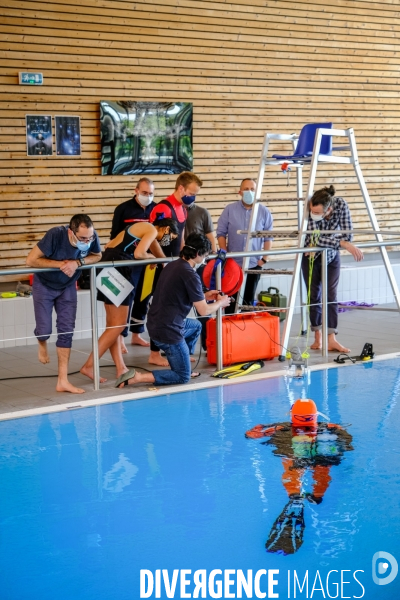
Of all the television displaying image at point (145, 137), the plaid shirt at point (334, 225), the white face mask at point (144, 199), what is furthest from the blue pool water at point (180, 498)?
the television displaying image at point (145, 137)

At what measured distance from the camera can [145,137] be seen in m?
11.3

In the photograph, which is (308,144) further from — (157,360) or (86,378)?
(86,378)

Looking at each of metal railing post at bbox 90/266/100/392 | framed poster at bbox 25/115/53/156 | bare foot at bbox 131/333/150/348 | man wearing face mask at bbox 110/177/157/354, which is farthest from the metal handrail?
framed poster at bbox 25/115/53/156

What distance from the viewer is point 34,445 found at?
6.04 metres

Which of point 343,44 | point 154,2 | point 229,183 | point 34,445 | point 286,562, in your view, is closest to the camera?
point 286,562

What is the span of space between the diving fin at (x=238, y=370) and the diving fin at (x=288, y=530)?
9.86 feet

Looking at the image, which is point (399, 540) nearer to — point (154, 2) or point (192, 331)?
point (192, 331)

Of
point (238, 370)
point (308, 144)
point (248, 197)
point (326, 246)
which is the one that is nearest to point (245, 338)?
point (238, 370)

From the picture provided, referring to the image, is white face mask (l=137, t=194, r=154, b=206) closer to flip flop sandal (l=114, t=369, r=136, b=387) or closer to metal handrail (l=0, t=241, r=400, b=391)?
metal handrail (l=0, t=241, r=400, b=391)

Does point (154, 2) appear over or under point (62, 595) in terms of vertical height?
over

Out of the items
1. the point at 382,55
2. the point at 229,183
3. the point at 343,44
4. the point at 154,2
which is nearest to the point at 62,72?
the point at 154,2

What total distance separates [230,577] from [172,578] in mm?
272

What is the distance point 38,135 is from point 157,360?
3.59m

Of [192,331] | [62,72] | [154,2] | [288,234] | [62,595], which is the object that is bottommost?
[62,595]
